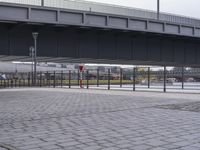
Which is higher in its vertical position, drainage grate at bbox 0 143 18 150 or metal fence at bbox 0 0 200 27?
metal fence at bbox 0 0 200 27

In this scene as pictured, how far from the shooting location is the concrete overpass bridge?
26.3 metres

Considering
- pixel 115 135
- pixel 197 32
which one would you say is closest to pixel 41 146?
pixel 115 135

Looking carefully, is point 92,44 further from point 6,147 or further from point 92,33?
point 6,147

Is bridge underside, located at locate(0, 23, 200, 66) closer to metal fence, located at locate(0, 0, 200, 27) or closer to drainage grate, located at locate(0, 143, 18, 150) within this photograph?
metal fence, located at locate(0, 0, 200, 27)

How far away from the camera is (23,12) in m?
25.4

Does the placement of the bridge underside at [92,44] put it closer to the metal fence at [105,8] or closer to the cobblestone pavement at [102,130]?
the metal fence at [105,8]

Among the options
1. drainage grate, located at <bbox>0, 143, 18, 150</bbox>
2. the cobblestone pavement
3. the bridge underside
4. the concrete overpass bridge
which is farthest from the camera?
the bridge underside

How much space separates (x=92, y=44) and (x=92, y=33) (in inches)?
34.2

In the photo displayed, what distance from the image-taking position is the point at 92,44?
A: 3064cm

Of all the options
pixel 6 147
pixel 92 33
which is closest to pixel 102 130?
pixel 6 147

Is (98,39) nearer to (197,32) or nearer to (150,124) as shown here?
(197,32)

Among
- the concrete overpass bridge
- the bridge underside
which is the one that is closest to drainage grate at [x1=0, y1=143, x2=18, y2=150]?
the concrete overpass bridge

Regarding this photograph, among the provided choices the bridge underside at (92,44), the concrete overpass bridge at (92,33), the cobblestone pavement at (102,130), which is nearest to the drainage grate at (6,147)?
the cobblestone pavement at (102,130)

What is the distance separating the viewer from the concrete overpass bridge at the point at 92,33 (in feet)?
86.3
